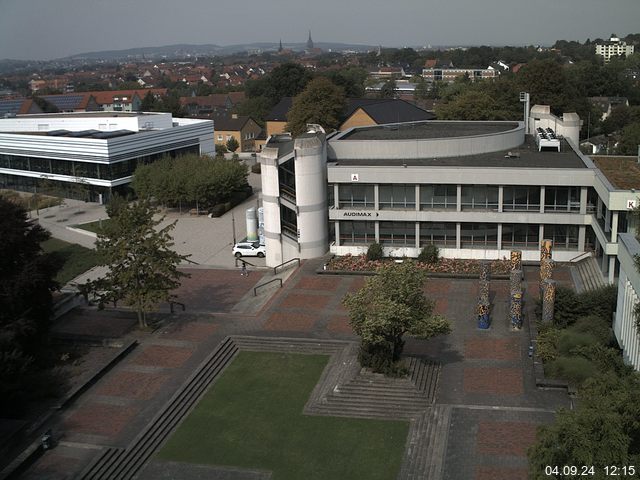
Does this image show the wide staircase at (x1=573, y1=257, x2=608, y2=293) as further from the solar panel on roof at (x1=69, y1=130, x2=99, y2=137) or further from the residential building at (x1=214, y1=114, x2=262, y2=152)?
the residential building at (x1=214, y1=114, x2=262, y2=152)

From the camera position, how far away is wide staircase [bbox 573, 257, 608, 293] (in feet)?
114

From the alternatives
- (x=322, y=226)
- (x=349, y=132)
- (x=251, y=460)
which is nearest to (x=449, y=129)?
(x=349, y=132)

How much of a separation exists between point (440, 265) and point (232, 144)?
197 feet

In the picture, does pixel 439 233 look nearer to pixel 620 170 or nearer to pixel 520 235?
pixel 520 235

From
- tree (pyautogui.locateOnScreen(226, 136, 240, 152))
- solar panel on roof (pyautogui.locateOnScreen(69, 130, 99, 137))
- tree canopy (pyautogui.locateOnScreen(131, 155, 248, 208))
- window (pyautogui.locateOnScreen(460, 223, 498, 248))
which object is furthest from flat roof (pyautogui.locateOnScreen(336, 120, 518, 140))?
tree (pyautogui.locateOnScreen(226, 136, 240, 152))

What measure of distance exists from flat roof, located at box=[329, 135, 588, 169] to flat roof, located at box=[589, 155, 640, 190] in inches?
46.6

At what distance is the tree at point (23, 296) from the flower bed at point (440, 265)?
15.5 metres

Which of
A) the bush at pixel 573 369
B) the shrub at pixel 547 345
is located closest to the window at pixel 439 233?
the shrub at pixel 547 345

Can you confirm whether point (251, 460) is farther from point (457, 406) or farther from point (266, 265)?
point (266, 265)

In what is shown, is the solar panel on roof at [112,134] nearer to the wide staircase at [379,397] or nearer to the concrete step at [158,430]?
the concrete step at [158,430]

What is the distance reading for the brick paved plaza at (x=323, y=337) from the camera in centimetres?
2198

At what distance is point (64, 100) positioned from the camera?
146 m

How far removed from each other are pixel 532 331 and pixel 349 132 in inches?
935

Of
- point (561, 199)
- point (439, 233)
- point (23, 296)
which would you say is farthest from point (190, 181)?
point (23, 296)
